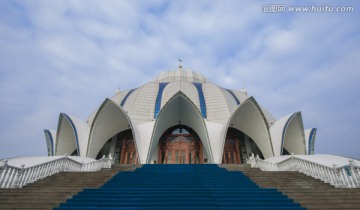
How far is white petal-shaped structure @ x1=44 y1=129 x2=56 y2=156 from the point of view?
1988cm

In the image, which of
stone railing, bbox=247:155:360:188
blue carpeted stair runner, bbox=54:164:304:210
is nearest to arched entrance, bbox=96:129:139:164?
blue carpeted stair runner, bbox=54:164:304:210

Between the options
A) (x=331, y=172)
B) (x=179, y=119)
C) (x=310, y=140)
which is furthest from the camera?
(x=179, y=119)

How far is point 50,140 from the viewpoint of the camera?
799 inches

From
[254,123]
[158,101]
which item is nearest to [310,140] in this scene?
[254,123]

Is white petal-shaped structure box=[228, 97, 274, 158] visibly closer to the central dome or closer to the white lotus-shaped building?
the white lotus-shaped building

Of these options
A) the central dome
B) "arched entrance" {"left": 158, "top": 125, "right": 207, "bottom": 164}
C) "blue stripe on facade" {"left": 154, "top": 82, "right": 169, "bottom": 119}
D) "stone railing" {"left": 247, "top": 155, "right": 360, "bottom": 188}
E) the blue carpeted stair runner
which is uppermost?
the central dome

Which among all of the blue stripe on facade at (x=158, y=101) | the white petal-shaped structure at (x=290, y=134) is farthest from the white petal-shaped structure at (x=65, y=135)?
the white petal-shaped structure at (x=290, y=134)

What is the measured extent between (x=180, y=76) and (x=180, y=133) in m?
16.6

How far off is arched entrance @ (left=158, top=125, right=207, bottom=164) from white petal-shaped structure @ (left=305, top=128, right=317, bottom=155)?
10.3 meters

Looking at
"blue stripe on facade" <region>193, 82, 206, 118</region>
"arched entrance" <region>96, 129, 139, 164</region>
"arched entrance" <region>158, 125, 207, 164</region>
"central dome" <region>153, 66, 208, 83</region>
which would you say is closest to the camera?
"arched entrance" <region>158, 125, 207, 164</region>

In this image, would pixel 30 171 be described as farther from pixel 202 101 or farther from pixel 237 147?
pixel 202 101

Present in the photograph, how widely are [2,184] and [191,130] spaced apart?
16.9 m

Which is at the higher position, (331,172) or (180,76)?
(180,76)

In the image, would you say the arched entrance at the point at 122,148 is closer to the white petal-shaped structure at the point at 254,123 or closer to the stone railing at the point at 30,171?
the stone railing at the point at 30,171
